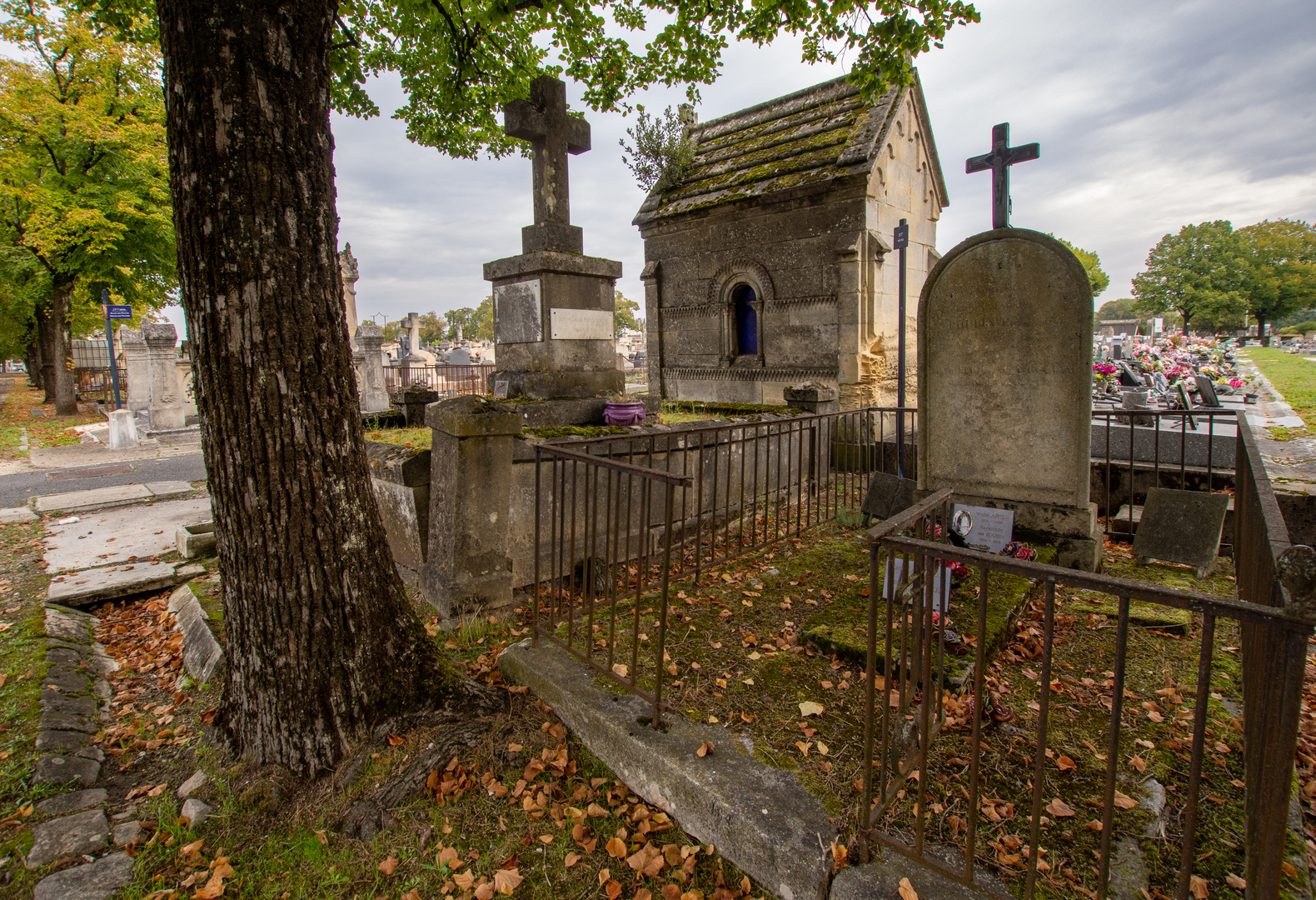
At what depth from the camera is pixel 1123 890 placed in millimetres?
2021

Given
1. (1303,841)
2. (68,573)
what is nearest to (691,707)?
(1303,841)

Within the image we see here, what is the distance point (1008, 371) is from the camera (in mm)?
4895

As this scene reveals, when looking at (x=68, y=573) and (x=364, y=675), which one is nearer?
(x=364, y=675)

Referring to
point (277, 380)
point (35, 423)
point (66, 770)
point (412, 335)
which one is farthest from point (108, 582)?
point (412, 335)

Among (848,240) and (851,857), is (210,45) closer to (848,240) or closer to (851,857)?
(851,857)

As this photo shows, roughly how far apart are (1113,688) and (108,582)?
692 cm

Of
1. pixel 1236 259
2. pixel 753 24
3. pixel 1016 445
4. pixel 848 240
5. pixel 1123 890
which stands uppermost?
pixel 1236 259

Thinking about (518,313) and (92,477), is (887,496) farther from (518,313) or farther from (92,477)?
(92,477)

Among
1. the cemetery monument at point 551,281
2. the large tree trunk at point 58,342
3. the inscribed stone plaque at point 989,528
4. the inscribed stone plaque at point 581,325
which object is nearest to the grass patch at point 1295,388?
the inscribed stone plaque at point 989,528

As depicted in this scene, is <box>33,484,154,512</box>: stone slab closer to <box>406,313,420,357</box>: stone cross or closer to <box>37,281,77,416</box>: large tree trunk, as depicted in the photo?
<box>37,281,77,416</box>: large tree trunk

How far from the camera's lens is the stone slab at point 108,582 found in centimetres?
503

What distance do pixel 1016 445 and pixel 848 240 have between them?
6216 millimetres

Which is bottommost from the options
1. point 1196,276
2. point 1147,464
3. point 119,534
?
point 119,534

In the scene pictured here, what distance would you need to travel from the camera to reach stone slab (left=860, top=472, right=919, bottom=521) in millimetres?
6250
